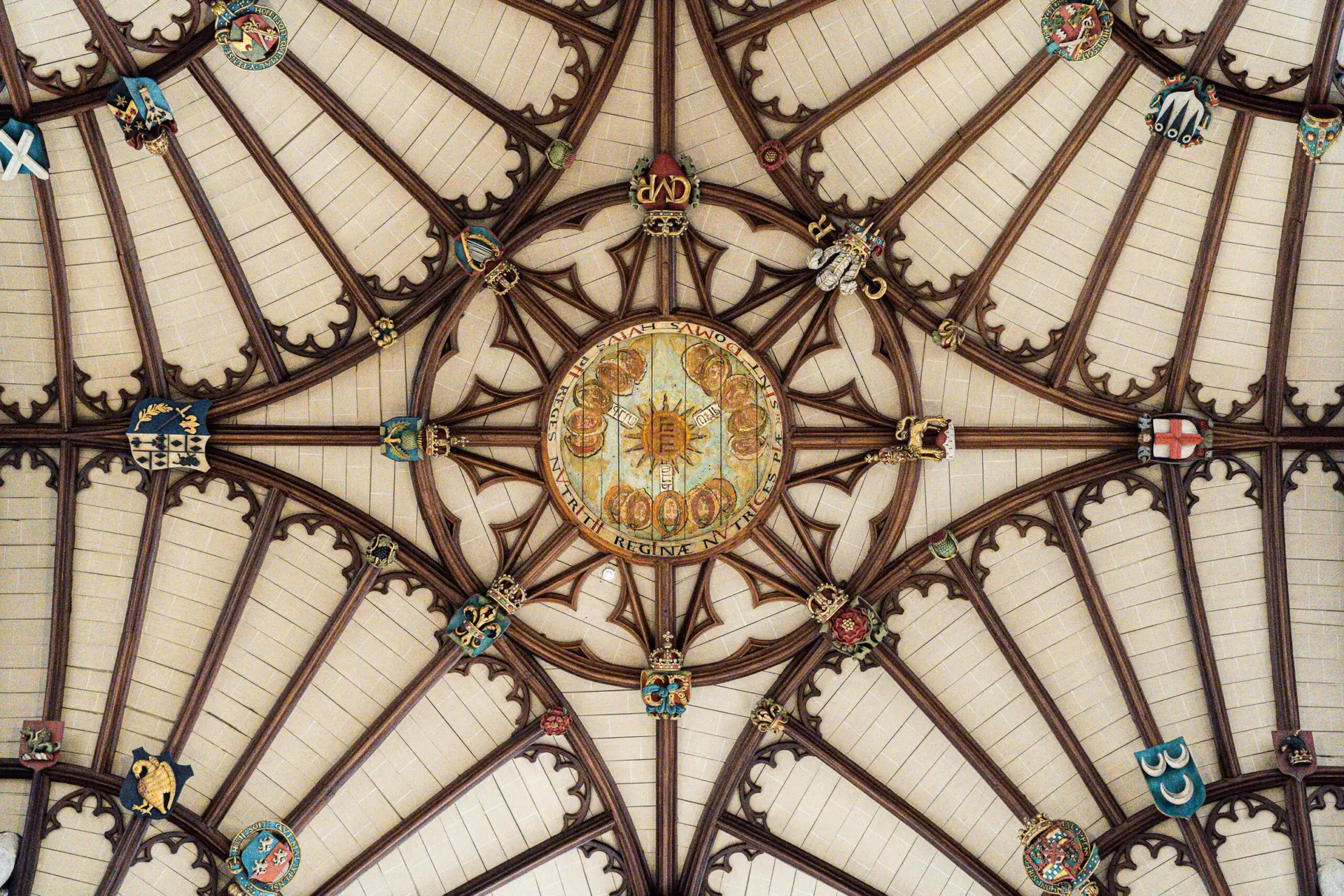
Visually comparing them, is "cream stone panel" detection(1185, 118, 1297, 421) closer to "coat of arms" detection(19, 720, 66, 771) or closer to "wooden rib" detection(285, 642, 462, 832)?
"wooden rib" detection(285, 642, 462, 832)

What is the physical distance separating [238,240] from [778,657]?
11.5m

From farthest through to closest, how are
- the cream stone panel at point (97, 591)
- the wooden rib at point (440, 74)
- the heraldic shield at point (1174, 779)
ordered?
1. the cream stone panel at point (97, 591)
2. the heraldic shield at point (1174, 779)
3. the wooden rib at point (440, 74)

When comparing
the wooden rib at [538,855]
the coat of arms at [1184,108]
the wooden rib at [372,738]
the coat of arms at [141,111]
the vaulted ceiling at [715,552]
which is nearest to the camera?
the coat of arms at [141,111]

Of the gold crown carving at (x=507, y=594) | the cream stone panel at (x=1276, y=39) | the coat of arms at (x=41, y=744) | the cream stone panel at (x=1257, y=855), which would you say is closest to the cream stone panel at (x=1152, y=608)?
the cream stone panel at (x=1257, y=855)

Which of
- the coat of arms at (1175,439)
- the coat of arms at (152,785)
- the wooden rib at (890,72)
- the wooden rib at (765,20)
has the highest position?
the wooden rib at (765,20)

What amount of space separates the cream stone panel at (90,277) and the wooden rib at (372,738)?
6716mm

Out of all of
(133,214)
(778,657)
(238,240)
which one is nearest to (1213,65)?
(778,657)

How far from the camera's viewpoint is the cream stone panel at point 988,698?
875 inches

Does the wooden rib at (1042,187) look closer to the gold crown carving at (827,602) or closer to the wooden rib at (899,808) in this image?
the gold crown carving at (827,602)

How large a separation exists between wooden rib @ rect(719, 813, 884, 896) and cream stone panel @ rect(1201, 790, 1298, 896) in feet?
19.2

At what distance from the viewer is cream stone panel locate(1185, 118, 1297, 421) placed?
19.8 meters

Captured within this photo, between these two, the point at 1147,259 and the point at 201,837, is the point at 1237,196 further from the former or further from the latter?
the point at 201,837

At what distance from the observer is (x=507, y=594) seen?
2200 centimetres

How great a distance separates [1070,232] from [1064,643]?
7.03 metres
